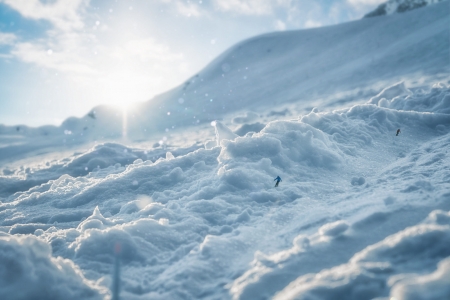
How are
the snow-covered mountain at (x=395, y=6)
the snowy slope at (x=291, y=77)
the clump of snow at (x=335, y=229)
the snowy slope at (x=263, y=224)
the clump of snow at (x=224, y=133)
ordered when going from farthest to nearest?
the snow-covered mountain at (x=395, y=6), the snowy slope at (x=291, y=77), the clump of snow at (x=224, y=133), the clump of snow at (x=335, y=229), the snowy slope at (x=263, y=224)

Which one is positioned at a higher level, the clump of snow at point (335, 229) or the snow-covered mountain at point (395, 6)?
the snow-covered mountain at point (395, 6)

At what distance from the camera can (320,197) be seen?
316cm

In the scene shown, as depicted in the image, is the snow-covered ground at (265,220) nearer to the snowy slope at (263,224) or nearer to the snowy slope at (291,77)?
the snowy slope at (263,224)

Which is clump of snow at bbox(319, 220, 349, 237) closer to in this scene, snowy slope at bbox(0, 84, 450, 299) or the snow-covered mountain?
snowy slope at bbox(0, 84, 450, 299)

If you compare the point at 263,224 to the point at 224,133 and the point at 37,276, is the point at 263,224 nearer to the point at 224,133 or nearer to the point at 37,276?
the point at 37,276

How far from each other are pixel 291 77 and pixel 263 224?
47.9 feet

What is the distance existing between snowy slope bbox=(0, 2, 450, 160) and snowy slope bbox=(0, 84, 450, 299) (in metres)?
5.89

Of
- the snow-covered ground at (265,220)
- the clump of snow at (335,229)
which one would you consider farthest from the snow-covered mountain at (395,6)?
the clump of snow at (335,229)

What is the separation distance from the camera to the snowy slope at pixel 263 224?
1847mm

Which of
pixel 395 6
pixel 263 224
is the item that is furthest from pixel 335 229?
pixel 395 6

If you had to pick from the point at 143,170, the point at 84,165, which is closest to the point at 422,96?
the point at 143,170

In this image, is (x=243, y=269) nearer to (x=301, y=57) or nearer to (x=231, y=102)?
(x=231, y=102)

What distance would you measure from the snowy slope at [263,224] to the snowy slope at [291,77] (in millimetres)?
5886

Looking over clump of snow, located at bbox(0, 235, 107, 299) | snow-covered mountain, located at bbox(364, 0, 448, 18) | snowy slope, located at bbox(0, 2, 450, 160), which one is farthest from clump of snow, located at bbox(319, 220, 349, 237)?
snow-covered mountain, located at bbox(364, 0, 448, 18)
